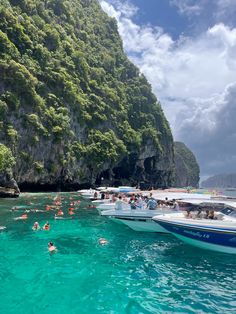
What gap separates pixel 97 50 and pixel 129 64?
20.0 metres

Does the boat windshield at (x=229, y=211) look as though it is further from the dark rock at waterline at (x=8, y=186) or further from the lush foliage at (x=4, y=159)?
the dark rock at waterline at (x=8, y=186)

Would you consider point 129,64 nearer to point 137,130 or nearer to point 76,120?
point 137,130

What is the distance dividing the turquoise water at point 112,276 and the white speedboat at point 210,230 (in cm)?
57

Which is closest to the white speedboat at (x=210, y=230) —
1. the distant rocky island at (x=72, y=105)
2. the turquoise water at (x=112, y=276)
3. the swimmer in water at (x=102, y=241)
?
the turquoise water at (x=112, y=276)

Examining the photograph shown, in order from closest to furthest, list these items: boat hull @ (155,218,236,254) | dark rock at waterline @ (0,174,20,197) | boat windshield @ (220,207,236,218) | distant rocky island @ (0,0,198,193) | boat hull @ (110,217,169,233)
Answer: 1. boat hull @ (155,218,236,254)
2. boat windshield @ (220,207,236,218)
3. boat hull @ (110,217,169,233)
4. dark rock at waterline @ (0,174,20,197)
5. distant rocky island @ (0,0,198,193)

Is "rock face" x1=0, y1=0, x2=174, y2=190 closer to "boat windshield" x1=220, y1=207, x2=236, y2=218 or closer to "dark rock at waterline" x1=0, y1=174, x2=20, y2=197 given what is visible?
"dark rock at waterline" x1=0, y1=174, x2=20, y2=197

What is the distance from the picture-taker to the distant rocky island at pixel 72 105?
61.3m

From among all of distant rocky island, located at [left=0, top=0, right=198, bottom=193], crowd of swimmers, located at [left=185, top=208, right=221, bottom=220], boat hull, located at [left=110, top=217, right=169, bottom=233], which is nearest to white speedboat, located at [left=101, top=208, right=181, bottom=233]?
boat hull, located at [left=110, top=217, right=169, bottom=233]

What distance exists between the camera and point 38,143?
211ft

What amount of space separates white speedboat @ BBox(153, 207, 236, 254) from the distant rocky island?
A: 34262mm

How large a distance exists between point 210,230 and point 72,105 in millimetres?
63042

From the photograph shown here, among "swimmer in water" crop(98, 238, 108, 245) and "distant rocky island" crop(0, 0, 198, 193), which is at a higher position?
"distant rocky island" crop(0, 0, 198, 193)

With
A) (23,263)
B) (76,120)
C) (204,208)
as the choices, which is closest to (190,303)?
(23,263)

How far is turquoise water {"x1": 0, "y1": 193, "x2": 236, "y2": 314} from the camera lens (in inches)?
462
